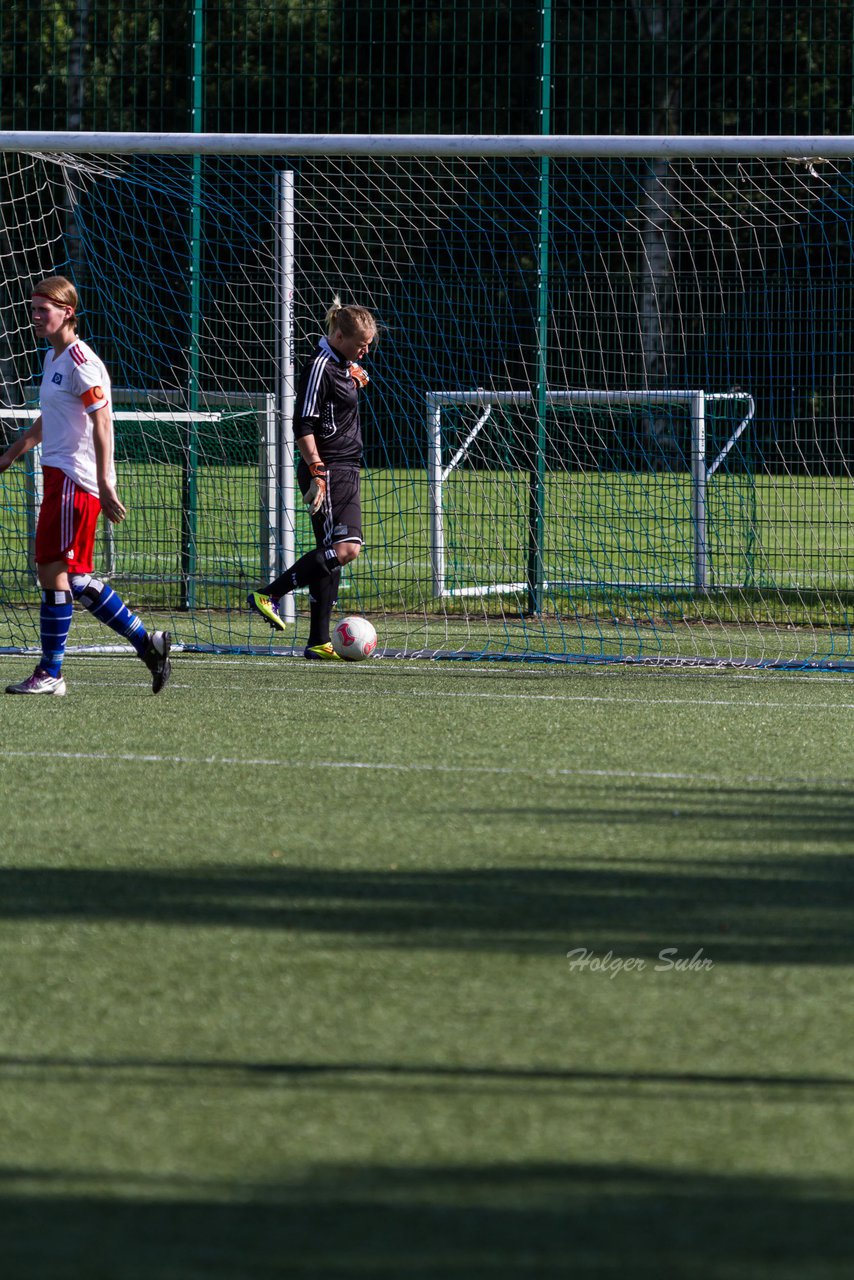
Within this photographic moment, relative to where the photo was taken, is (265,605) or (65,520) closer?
(65,520)

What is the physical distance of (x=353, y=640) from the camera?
941cm

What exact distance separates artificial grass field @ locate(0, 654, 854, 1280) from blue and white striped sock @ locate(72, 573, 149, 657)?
1.20m

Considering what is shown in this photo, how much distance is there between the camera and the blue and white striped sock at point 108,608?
819 centimetres

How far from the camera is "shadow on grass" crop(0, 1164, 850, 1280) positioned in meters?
2.55

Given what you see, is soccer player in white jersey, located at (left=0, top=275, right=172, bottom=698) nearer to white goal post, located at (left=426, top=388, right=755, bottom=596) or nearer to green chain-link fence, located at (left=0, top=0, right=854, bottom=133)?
white goal post, located at (left=426, top=388, right=755, bottom=596)

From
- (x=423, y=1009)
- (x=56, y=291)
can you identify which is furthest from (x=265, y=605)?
(x=423, y=1009)

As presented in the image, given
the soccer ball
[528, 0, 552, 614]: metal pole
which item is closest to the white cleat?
the soccer ball

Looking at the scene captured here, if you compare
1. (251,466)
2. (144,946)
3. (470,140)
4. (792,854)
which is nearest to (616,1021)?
(144,946)

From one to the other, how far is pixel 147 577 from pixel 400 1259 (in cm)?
1017

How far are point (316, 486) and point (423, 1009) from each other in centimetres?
600

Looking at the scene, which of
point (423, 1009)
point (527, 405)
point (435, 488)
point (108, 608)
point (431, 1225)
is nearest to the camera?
point (431, 1225)

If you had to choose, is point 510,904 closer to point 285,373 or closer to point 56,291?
point 56,291

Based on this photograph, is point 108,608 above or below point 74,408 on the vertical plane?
below

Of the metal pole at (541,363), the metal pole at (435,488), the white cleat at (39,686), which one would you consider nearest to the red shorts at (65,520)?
the white cleat at (39,686)
